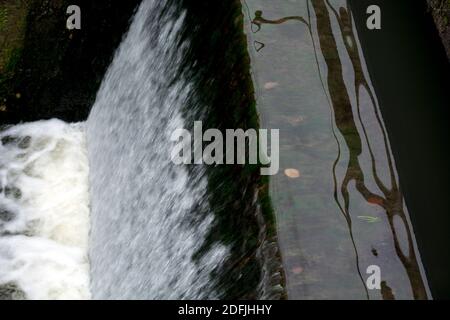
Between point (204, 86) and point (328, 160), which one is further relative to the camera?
point (204, 86)

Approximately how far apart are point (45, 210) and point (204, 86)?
2.30 meters

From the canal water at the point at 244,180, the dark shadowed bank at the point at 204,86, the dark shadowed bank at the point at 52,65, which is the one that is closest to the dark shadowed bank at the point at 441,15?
the canal water at the point at 244,180

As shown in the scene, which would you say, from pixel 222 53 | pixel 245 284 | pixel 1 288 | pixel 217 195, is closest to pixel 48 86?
pixel 1 288

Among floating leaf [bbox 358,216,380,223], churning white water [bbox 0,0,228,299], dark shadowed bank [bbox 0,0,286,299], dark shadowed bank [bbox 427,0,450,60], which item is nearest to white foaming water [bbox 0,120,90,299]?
churning white water [bbox 0,0,228,299]

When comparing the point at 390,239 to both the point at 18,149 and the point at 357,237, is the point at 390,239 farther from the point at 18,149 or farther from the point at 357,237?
the point at 18,149

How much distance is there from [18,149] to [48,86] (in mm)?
646

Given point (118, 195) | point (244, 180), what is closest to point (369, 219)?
point (244, 180)

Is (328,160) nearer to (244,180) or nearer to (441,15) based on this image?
(244,180)

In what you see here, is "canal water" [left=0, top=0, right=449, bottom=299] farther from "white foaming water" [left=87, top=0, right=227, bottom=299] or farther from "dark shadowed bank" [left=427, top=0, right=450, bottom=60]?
"dark shadowed bank" [left=427, top=0, right=450, bottom=60]

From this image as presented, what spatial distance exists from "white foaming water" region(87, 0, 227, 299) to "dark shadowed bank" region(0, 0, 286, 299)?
139 millimetres

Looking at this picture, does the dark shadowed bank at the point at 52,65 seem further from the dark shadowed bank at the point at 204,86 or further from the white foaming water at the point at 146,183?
the white foaming water at the point at 146,183

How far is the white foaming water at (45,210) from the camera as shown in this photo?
4.87 meters

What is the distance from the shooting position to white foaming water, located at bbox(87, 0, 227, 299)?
3508mm

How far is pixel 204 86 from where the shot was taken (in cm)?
369
